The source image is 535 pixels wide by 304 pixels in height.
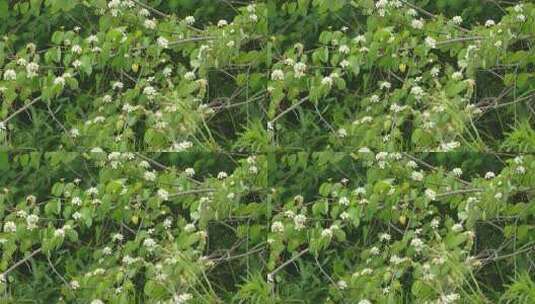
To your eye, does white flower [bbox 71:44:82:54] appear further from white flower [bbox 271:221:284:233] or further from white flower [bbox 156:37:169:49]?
white flower [bbox 271:221:284:233]

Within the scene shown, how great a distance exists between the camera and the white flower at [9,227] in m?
3.11

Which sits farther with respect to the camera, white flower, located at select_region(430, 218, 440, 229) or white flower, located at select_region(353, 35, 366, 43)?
white flower, located at select_region(353, 35, 366, 43)

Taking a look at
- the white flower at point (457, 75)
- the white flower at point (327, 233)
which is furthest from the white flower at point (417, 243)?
the white flower at point (457, 75)

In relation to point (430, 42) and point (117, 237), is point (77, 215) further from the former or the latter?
point (430, 42)

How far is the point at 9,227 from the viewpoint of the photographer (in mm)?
3113

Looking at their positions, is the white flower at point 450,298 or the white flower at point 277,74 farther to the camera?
the white flower at point 277,74

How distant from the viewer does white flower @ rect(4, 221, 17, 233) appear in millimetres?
3109

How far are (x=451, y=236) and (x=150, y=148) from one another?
1017 mm

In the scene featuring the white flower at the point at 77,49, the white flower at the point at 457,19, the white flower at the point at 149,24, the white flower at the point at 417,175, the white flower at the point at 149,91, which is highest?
the white flower at the point at 457,19

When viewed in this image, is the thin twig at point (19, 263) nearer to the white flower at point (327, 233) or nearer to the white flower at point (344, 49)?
the white flower at point (327, 233)

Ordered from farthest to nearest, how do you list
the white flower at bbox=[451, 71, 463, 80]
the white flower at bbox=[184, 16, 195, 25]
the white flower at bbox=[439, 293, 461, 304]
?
1. the white flower at bbox=[184, 16, 195, 25]
2. the white flower at bbox=[451, 71, 463, 80]
3. the white flower at bbox=[439, 293, 461, 304]

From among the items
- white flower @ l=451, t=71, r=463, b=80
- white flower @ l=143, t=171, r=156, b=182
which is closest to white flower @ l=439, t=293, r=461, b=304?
white flower @ l=451, t=71, r=463, b=80

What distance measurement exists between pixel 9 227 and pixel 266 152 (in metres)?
0.87

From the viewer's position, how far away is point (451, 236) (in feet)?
10.2
